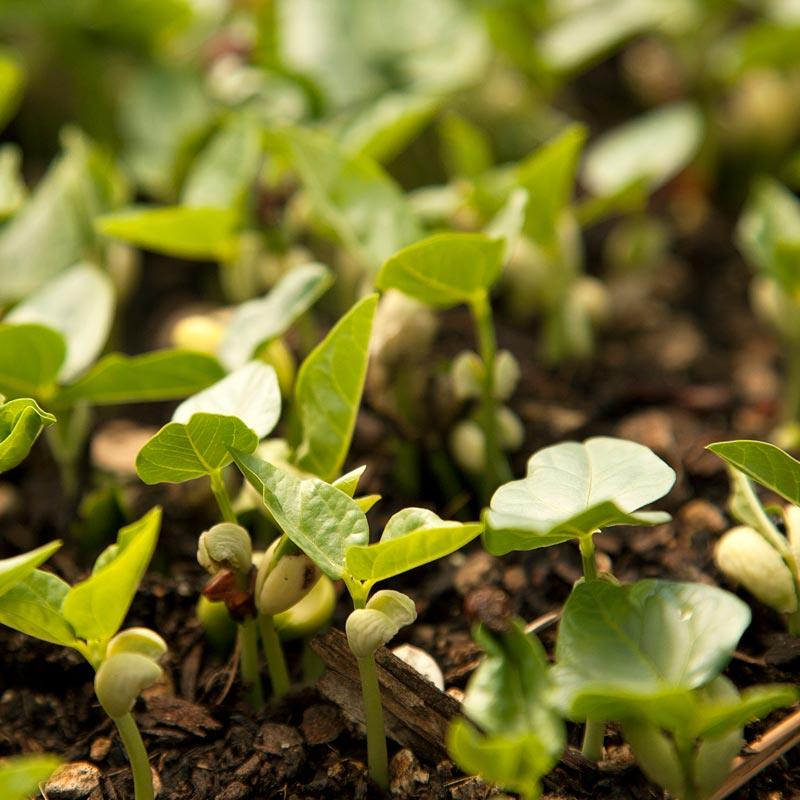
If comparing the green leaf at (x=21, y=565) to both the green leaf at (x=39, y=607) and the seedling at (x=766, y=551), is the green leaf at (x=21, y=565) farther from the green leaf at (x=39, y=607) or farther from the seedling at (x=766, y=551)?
the seedling at (x=766, y=551)

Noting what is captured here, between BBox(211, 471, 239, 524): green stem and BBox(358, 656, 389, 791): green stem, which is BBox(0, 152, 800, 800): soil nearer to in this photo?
BBox(358, 656, 389, 791): green stem

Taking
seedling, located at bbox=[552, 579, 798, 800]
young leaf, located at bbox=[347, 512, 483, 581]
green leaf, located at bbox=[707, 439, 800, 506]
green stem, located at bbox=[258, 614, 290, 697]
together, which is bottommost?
green stem, located at bbox=[258, 614, 290, 697]


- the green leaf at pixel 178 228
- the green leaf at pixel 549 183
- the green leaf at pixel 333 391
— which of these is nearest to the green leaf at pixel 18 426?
the green leaf at pixel 333 391

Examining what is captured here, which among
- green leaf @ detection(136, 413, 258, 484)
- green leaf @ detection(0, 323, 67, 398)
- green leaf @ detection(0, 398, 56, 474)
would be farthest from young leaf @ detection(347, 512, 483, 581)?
green leaf @ detection(0, 323, 67, 398)

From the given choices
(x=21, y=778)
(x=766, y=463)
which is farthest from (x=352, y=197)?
(x=21, y=778)

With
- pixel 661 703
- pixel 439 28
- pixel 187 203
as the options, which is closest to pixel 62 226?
pixel 187 203

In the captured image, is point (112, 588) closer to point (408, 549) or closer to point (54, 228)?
point (408, 549)
